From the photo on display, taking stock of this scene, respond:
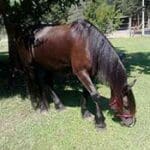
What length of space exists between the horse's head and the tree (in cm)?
2459

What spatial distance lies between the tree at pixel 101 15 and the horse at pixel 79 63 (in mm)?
23547

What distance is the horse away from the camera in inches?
298

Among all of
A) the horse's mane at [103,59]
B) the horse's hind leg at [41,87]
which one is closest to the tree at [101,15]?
the horse's hind leg at [41,87]

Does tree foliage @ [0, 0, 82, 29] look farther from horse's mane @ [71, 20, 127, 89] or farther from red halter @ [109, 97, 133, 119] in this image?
red halter @ [109, 97, 133, 119]

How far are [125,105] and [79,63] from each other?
3.51ft

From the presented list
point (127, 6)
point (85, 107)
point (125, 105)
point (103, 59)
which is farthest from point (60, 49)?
point (127, 6)

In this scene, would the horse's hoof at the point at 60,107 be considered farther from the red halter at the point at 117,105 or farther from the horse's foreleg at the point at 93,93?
the red halter at the point at 117,105

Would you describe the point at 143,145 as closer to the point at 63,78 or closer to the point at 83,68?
the point at 83,68

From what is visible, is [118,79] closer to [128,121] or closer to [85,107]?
[128,121]

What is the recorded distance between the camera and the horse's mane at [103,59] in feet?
24.6

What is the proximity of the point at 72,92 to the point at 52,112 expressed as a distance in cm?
135

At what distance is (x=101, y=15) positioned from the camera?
32.6 m

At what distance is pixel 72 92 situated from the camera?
975 centimetres

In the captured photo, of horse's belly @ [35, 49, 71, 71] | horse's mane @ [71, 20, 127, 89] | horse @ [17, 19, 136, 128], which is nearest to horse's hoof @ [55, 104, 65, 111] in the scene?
horse @ [17, 19, 136, 128]
